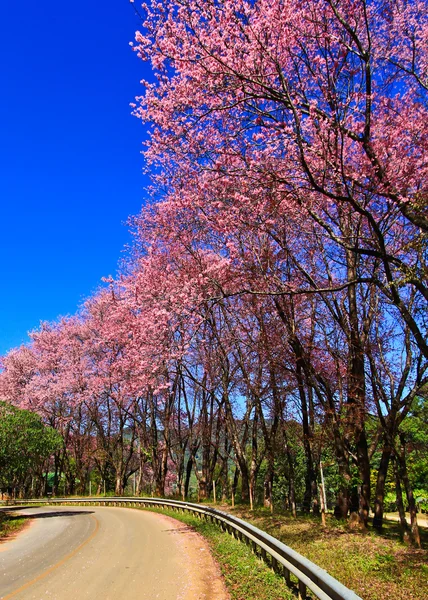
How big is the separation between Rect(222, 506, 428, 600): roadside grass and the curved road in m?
2.15

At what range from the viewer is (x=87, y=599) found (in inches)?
277

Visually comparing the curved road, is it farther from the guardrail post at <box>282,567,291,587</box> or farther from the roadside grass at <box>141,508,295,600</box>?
the guardrail post at <box>282,567,291,587</box>

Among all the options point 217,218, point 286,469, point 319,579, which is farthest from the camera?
point 286,469

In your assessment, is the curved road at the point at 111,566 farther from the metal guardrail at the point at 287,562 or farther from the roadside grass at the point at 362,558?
the roadside grass at the point at 362,558

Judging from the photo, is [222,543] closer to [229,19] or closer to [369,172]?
[369,172]

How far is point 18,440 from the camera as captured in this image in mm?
21938

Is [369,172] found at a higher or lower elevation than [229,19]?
lower

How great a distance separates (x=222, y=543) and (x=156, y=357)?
6159mm

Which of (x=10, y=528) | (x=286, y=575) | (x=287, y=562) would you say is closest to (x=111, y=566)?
(x=286, y=575)

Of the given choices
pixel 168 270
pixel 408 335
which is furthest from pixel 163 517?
pixel 408 335

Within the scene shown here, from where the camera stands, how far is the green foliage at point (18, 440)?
21.2 meters

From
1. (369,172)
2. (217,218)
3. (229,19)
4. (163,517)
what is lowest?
(163,517)

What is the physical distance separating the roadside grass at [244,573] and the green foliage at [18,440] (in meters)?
12.5

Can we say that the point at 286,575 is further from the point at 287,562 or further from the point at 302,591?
the point at 302,591
